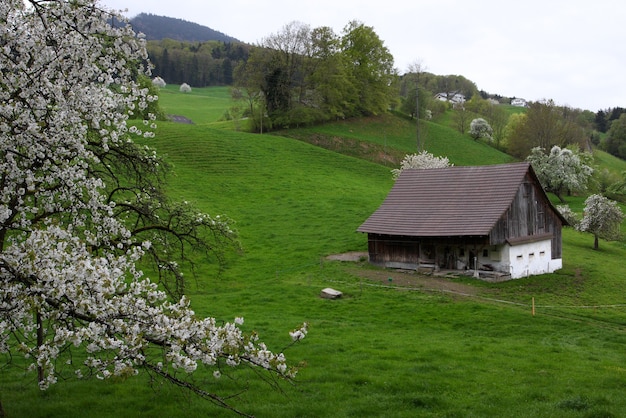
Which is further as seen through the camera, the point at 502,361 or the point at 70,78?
the point at 502,361

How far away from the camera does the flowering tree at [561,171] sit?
72625 mm

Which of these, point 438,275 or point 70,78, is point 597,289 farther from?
point 70,78

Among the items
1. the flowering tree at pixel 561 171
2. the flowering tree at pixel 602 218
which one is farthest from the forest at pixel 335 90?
the flowering tree at pixel 602 218

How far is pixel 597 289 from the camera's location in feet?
109

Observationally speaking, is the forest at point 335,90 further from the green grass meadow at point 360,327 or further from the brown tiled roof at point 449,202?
the brown tiled roof at point 449,202

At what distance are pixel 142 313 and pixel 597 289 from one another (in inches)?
1204

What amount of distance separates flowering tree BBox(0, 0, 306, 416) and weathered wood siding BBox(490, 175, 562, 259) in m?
25.2

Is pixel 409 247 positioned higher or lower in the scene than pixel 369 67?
lower

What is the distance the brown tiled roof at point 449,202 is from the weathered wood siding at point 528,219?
83 centimetres

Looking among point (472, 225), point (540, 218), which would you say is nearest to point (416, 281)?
point (472, 225)

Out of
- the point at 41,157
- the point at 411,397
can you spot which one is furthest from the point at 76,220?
the point at 411,397

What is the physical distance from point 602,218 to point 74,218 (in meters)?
44.4

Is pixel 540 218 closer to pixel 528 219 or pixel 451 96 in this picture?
pixel 528 219

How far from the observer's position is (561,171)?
7256cm
